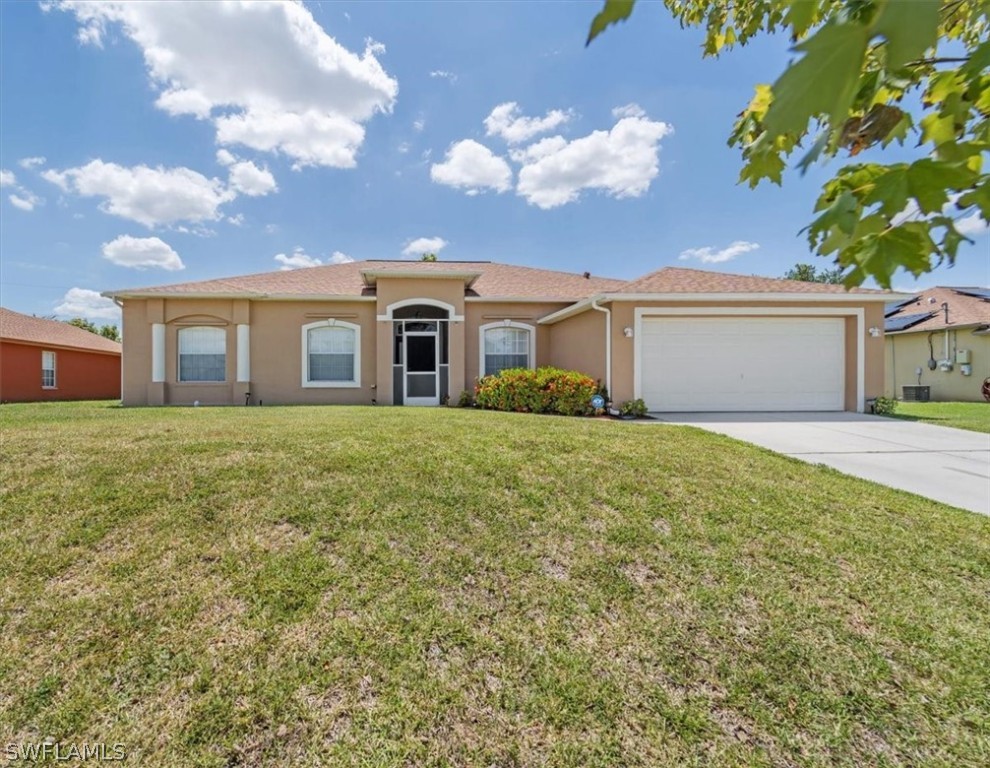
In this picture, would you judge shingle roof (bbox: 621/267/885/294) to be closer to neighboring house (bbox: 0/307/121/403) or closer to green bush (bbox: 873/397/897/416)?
green bush (bbox: 873/397/897/416)

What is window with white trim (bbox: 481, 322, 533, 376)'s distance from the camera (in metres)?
14.8

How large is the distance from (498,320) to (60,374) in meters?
19.0

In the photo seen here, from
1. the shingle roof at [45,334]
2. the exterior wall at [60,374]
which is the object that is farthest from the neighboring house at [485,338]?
the shingle roof at [45,334]

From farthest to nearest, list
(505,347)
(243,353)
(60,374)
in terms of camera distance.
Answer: (60,374)
(505,347)
(243,353)

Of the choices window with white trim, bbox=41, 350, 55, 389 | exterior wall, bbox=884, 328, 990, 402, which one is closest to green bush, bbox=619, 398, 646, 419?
exterior wall, bbox=884, 328, 990, 402

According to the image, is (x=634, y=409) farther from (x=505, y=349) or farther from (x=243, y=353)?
(x=243, y=353)

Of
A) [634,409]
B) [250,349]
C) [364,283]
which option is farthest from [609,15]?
[250,349]

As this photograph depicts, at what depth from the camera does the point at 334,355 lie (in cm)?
1457

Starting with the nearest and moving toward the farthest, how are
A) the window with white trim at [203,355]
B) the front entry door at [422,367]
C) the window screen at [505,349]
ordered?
the window with white trim at [203,355], the front entry door at [422,367], the window screen at [505,349]

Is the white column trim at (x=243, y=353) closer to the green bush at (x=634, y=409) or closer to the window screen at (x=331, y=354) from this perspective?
the window screen at (x=331, y=354)

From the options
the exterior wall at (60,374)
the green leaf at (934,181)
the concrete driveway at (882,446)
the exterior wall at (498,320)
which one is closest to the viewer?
the green leaf at (934,181)

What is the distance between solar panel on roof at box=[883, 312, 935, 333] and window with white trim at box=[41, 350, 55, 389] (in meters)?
34.9

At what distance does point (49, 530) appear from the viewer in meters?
3.75

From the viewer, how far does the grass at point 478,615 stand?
7.45 feet
